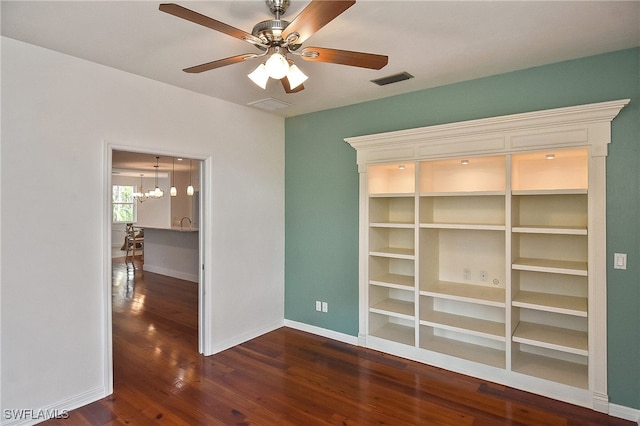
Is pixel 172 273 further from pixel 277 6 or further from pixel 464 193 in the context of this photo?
pixel 277 6

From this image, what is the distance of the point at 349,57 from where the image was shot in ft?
6.40

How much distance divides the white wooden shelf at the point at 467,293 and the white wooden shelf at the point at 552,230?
0.64 metres

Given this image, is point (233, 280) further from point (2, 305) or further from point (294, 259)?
point (2, 305)

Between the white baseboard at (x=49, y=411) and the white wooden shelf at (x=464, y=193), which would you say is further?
the white wooden shelf at (x=464, y=193)

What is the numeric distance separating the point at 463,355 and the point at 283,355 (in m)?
1.79

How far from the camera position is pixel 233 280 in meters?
3.93

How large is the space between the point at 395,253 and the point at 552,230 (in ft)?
4.57

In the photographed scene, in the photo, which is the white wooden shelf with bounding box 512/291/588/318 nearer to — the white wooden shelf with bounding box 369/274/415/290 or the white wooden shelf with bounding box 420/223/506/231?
the white wooden shelf with bounding box 420/223/506/231

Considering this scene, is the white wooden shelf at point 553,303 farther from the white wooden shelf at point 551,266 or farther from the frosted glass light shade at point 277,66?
the frosted glass light shade at point 277,66

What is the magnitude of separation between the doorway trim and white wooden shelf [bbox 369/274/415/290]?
179 cm

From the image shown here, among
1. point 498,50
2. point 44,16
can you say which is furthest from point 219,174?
point 498,50

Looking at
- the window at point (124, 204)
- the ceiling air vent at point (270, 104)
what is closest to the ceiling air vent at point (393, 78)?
the ceiling air vent at point (270, 104)

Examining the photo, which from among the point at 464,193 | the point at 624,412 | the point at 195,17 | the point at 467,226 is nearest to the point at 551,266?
the point at 467,226

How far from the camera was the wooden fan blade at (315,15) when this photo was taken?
1.47 metres
